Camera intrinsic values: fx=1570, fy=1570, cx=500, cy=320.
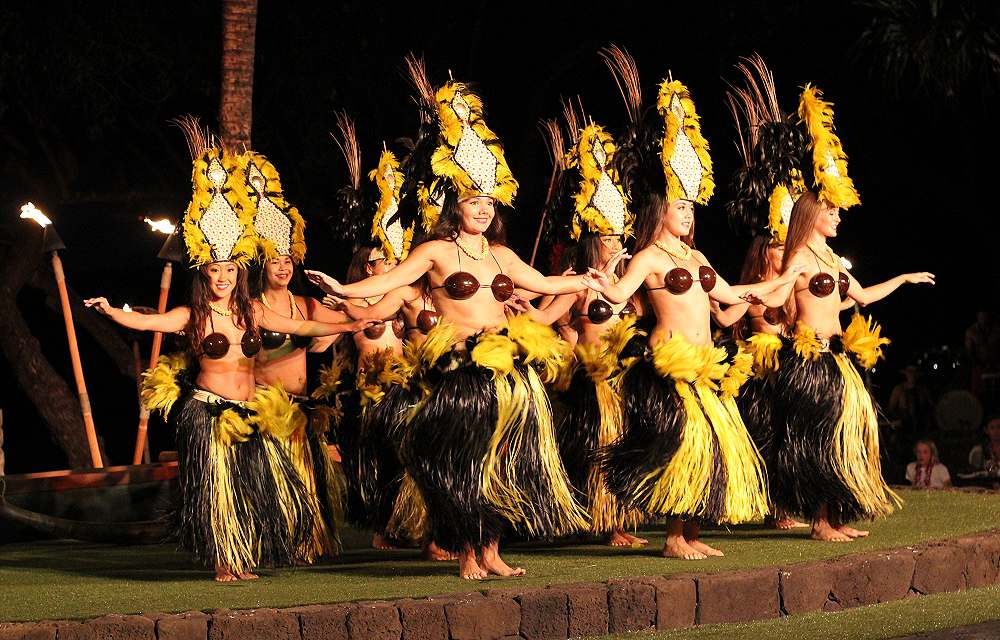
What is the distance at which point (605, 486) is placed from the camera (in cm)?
593

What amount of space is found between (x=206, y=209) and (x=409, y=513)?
1348 mm

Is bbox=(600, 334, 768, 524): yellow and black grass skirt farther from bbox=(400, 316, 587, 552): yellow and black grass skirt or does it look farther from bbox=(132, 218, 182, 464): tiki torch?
bbox=(132, 218, 182, 464): tiki torch

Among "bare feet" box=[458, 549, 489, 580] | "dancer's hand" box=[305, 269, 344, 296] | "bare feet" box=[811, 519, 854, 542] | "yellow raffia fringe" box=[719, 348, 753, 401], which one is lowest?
"bare feet" box=[458, 549, 489, 580]

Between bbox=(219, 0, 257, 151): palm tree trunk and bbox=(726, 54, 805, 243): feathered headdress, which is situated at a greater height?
bbox=(219, 0, 257, 151): palm tree trunk

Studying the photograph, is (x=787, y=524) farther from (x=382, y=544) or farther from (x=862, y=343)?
(x=382, y=544)

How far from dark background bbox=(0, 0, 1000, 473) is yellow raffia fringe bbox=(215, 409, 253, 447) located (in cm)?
510

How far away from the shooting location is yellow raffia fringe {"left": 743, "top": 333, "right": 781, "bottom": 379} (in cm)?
631

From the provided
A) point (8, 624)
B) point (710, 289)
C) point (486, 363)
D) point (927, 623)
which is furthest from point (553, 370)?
point (8, 624)

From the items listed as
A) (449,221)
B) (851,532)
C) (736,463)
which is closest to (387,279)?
(449,221)

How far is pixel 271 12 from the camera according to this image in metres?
11.2

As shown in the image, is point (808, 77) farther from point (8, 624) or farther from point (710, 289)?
point (8, 624)

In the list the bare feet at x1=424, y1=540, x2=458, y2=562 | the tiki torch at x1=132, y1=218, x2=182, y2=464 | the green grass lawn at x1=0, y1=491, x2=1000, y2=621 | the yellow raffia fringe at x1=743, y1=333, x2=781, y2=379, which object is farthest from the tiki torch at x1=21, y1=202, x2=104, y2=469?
the yellow raffia fringe at x1=743, y1=333, x2=781, y2=379

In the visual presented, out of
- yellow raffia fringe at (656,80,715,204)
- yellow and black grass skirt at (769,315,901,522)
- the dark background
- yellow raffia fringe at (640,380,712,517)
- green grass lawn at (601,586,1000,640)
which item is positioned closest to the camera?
green grass lawn at (601,586,1000,640)

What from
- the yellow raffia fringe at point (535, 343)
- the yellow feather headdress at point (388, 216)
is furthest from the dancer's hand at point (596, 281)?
the yellow feather headdress at point (388, 216)
